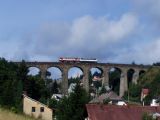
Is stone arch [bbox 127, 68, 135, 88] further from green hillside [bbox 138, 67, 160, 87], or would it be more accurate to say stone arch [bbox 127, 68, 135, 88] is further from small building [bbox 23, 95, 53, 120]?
small building [bbox 23, 95, 53, 120]

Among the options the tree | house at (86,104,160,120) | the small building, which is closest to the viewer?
the tree

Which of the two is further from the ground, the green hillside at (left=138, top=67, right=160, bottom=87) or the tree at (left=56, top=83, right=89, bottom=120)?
the green hillside at (left=138, top=67, right=160, bottom=87)

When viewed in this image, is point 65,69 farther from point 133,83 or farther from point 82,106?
point 82,106

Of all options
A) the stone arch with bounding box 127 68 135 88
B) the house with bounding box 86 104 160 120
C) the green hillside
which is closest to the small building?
the house with bounding box 86 104 160 120

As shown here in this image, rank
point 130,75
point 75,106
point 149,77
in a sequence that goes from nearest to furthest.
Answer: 1. point 75,106
2. point 149,77
3. point 130,75

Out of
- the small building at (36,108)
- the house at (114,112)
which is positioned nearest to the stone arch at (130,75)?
the small building at (36,108)

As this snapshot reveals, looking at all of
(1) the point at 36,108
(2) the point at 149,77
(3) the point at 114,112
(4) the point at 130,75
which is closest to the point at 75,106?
(3) the point at 114,112

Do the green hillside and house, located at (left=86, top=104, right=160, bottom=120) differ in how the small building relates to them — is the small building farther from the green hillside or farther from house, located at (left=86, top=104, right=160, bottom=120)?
the green hillside

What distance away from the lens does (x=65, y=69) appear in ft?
406

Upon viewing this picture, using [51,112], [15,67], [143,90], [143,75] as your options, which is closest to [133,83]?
[143,75]

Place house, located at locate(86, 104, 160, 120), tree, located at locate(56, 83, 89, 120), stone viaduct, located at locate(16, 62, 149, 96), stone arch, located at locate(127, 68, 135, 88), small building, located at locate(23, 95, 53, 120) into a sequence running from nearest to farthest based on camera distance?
tree, located at locate(56, 83, 89, 120), house, located at locate(86, 104, 160, 120), small building, located at locate(23, 95, 53, 120), stone viaduct, located at locate(16, 62, 149, 96), stone arch, located at locate(127, 68, 135, 88)

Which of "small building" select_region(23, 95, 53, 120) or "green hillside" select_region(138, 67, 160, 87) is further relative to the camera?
"green hillside" select_region(138, 67, 160, 87)

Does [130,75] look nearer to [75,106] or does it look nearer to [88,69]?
[88,69]

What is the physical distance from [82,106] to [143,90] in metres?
78.9
